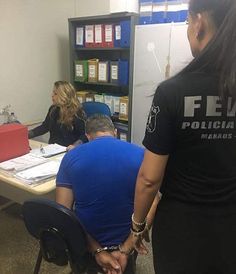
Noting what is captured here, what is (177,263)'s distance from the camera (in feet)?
3.34

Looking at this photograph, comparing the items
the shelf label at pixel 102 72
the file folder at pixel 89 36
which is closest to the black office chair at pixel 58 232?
the shelf label at pixel 102 72

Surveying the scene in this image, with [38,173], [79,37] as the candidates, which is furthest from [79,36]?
[38,173]

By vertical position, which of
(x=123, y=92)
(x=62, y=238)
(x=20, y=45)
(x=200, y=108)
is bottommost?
(x=62, y=238)

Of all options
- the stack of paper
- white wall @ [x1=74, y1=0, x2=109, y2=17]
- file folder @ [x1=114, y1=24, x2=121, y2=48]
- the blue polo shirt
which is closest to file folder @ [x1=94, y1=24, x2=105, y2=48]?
file folder @ [x1=114, y1=24, x2=121, y2=48]

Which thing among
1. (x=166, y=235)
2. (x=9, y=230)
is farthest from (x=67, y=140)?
(x=166, y=235)

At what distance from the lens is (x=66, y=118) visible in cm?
274

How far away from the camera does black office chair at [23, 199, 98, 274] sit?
126 centimetres

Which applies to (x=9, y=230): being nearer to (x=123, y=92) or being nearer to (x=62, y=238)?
(x=62, y=238)

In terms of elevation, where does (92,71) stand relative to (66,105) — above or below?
above

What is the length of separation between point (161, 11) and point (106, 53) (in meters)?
1.00

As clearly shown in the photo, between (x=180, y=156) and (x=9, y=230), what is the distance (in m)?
2.07

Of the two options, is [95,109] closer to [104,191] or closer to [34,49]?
[34,49]

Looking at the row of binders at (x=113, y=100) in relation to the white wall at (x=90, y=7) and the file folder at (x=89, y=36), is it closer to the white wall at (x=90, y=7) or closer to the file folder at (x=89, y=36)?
the file folder at (x=89, y=36)

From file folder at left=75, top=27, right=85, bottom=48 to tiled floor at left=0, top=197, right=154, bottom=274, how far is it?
6.63 ft
